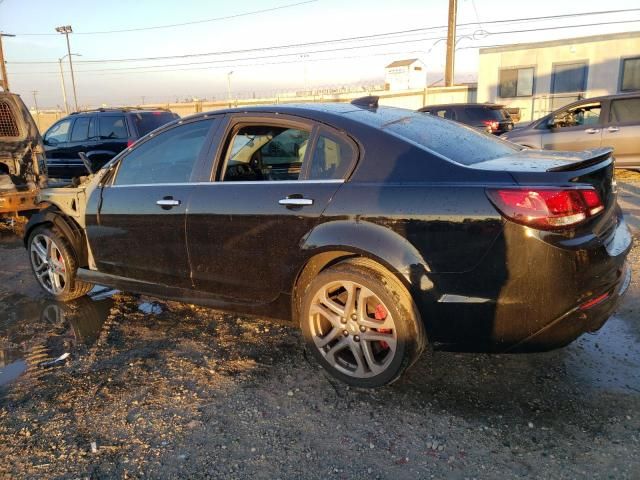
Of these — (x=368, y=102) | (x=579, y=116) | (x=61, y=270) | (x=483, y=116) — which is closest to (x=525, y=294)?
(x=368, y=102)

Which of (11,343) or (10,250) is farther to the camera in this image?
(10,250)

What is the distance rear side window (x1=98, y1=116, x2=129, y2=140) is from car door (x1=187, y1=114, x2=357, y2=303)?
319 inches

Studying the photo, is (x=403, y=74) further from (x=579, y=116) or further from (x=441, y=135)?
(x=441, y=135)

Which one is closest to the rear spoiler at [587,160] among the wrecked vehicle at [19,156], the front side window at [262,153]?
the front side window at [262,153]

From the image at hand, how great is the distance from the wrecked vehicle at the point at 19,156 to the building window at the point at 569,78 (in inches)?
751

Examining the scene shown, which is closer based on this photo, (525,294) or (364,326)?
(525,294)

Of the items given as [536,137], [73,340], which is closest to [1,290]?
[73,340]

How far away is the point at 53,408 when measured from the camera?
3.03 metres

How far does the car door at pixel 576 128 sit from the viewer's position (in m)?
10.2

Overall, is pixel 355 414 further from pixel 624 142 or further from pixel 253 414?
pixel 624 142

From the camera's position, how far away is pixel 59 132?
39.2 ft

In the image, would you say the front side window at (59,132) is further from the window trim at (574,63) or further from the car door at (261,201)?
the window trim at (574,63)

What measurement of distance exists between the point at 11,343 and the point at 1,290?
64.5 inches

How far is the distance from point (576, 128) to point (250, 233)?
9233mm
